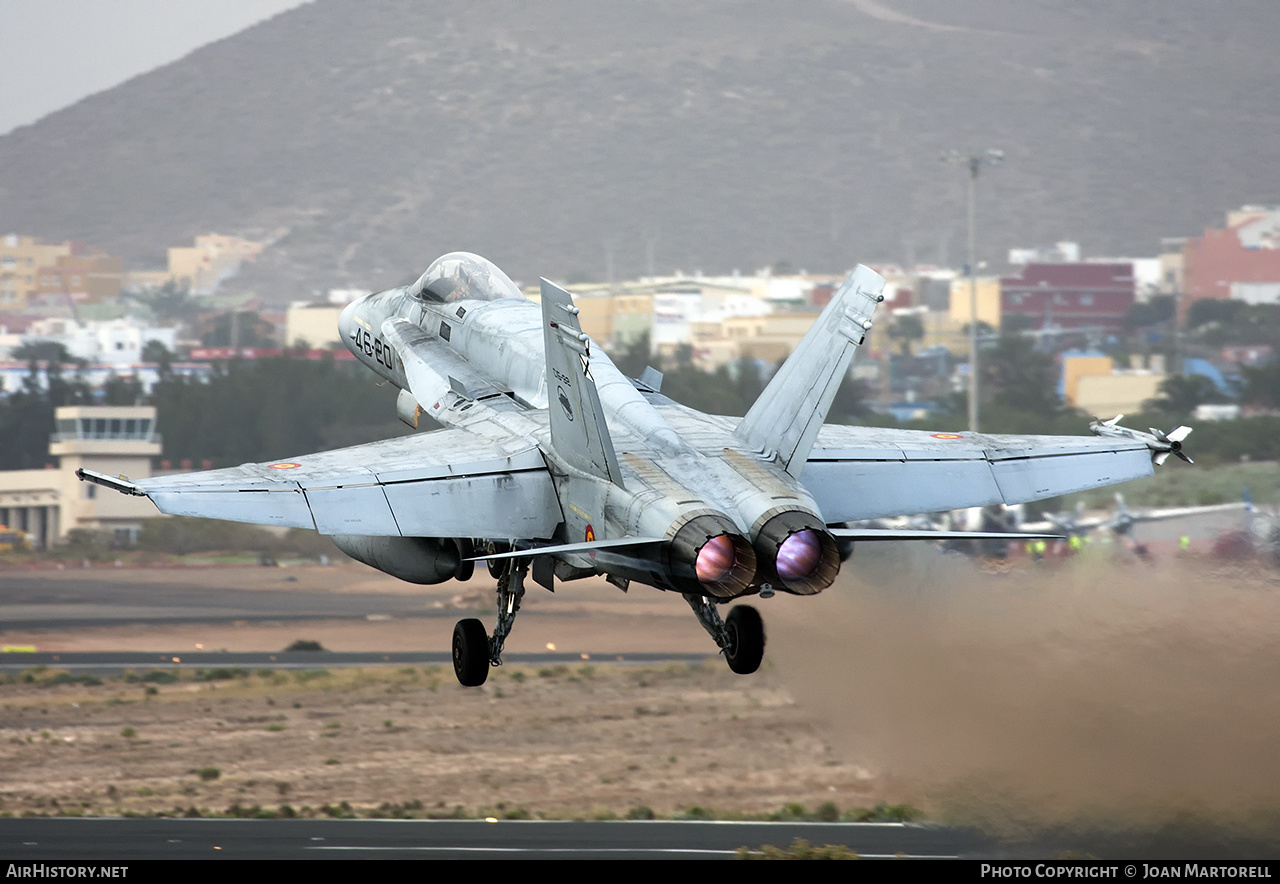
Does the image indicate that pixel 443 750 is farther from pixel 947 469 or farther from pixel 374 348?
pixel 947 469

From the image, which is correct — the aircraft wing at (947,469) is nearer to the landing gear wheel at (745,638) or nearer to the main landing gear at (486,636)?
the landing gear wheel at (745,638)

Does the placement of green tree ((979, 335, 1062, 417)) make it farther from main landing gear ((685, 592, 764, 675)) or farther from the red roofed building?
main landing gear ((685, 592, 764, 675))

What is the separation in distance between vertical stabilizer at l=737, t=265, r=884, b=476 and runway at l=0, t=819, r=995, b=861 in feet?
106

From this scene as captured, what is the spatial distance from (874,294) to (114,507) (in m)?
86.1

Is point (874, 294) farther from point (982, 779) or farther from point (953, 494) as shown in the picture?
point (982, 779)

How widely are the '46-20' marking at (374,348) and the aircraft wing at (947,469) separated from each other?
7886mm

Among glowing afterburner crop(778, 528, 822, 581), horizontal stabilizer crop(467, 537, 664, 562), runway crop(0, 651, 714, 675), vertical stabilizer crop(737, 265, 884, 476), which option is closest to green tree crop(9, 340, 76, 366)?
runway crop(0, 651, 714, 675)

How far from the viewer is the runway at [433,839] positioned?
167 feet

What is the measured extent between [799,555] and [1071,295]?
16781 cm

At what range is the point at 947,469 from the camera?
21.9 metres

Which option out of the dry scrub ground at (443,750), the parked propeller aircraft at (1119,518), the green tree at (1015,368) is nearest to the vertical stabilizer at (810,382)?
the dry scrub ground at (443,750)

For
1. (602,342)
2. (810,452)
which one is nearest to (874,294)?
(810,452)

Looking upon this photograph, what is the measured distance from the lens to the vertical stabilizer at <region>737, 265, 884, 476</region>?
771 inches

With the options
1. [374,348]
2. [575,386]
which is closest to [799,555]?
[575,386]
